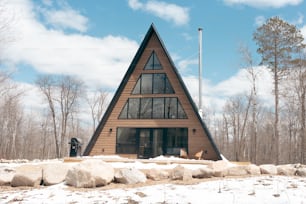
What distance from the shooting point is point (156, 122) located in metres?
15.2

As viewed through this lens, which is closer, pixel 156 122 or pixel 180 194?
pixel 180 194

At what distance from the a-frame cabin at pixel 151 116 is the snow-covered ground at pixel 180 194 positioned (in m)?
7.82

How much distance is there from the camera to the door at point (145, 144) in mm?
14961

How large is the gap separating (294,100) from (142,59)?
1554 cm

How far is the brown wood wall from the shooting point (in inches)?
578

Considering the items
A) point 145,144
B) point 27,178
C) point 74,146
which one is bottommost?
point 27,178

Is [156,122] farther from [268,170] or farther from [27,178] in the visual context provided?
[27,178]

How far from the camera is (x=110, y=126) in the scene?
50.6ft

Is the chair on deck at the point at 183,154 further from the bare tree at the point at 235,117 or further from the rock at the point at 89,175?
the bare tree at the point at 235,117

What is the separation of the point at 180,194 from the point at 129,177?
7.12 ft

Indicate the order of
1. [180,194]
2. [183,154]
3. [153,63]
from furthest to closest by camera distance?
[153,63] → [183,154] → [180,194]

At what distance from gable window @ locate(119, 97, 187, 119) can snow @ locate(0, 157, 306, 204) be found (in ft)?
26.7

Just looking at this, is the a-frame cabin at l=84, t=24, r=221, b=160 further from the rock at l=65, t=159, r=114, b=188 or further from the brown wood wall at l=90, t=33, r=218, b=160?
the rock at l=65, t=159, r=114, b=188

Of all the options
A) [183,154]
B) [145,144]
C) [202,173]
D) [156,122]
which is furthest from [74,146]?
[202,173]
